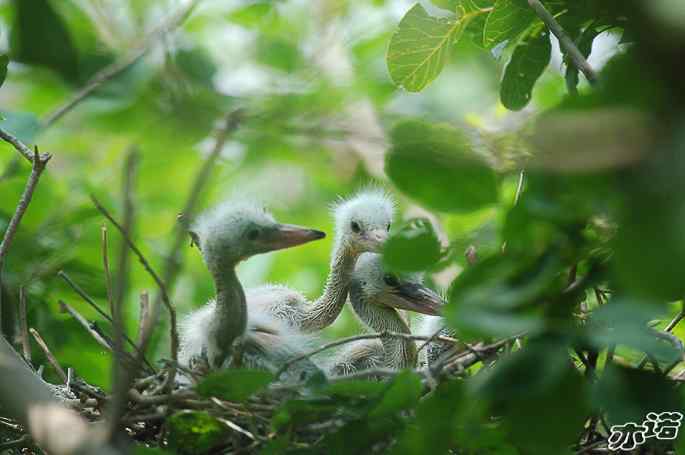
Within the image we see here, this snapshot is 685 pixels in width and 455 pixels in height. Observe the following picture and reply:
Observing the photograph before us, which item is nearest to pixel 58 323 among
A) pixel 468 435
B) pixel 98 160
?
pixel 98 160

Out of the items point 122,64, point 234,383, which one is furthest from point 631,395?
point 122,64

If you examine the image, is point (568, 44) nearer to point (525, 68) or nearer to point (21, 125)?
point (525, 68)

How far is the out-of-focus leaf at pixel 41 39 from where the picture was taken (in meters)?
0.70

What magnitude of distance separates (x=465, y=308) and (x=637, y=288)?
18 cm

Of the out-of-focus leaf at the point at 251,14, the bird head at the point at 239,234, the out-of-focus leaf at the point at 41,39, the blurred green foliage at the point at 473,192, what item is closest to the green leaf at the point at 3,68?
the blurred green foliage at the point at 473,192

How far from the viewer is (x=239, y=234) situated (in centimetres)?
180

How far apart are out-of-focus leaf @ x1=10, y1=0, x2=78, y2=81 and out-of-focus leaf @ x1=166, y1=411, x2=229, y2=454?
86 cm

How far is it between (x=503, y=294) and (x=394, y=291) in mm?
1499

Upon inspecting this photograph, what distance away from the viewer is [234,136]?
42.3 inches

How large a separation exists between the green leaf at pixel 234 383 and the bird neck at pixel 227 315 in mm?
405

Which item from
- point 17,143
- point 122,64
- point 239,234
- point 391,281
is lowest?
point 391,281

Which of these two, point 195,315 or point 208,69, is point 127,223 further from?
point 195,315

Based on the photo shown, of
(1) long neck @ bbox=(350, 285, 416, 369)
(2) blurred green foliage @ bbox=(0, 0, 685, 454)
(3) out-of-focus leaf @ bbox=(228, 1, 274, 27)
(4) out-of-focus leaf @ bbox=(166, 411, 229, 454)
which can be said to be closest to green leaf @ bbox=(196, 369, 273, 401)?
(2) blurred green foliage @ bbox=(0, 0, 685, 454)

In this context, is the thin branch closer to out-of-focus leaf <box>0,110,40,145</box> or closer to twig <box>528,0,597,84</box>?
out-of-focus leaf <box>0,110,40,145</box>
